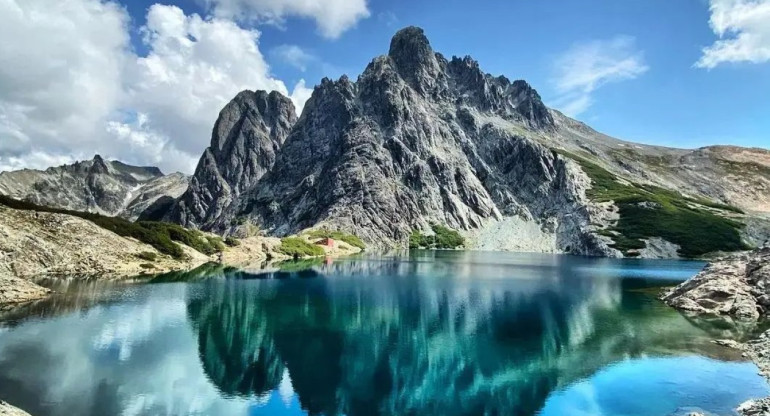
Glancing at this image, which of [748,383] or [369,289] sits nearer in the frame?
[748,383]

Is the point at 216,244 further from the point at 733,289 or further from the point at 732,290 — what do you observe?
the point at 733,289

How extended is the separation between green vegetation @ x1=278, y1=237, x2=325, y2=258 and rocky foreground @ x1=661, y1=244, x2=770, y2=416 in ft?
386

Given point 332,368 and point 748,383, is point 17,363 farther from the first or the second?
point 748,383

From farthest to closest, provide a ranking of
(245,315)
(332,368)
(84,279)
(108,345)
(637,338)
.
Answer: (84,279), (245,315), (637,338), (108,345), (332,368)

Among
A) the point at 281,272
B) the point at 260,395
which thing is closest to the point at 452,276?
the point at 281,272

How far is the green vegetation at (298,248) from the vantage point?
168750 millimetres

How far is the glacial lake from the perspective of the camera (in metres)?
33.6

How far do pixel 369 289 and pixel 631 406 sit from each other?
5590 cm

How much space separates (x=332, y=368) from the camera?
134 ft

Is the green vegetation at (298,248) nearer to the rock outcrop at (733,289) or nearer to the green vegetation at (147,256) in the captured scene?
the green vegetation at (147,256)

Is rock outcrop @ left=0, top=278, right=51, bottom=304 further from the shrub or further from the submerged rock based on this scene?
the shrub

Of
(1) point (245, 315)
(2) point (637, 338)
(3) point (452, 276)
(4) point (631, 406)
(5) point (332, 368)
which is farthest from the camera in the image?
(3) point (452, 276)

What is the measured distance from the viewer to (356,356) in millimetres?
44875

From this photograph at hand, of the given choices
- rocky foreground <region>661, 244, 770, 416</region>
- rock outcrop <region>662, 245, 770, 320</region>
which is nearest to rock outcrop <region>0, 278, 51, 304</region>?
rocky foreground <region>661, 244, 770, 416</region>
